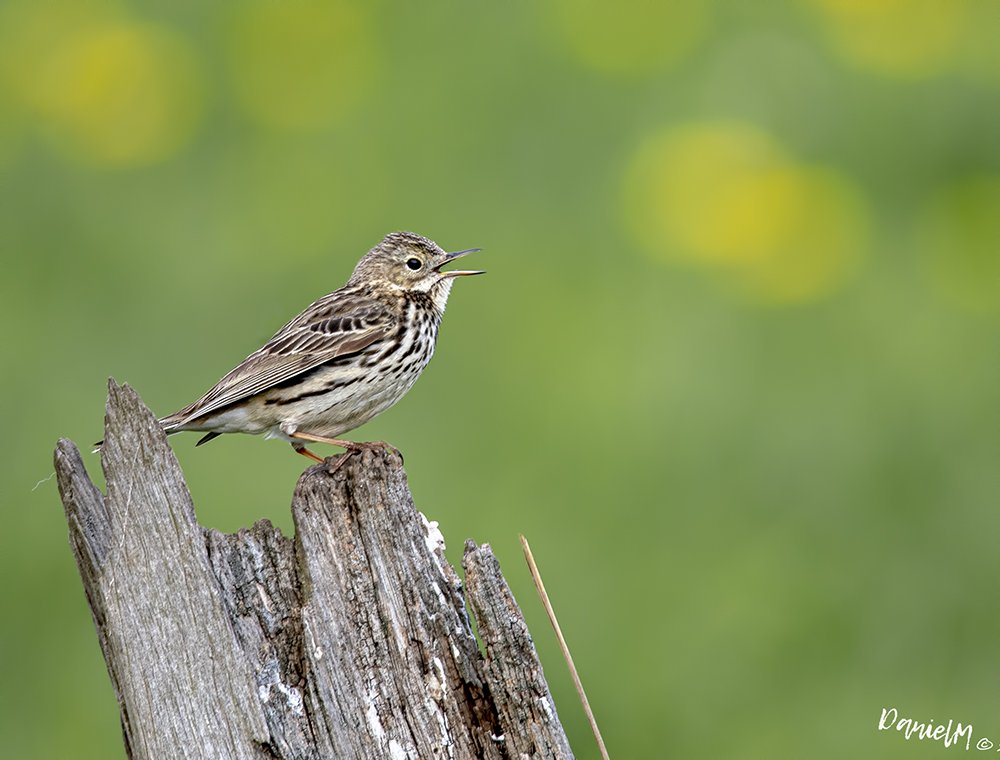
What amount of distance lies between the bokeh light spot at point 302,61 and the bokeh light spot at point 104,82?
624 mm

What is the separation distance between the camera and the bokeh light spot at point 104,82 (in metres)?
12.1

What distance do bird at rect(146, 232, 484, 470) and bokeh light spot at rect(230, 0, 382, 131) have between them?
597cm

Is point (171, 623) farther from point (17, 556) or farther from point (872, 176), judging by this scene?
point (872, 176)

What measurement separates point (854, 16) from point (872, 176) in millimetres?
2307

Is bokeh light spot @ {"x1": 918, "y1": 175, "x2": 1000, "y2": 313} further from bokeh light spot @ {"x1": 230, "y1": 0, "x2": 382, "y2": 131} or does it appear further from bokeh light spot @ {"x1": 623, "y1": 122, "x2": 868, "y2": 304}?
bokeh light spot @ {"x1": 230, "y1": 0, "x2": 382, "y2": 131}

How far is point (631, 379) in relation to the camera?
10.1 meters

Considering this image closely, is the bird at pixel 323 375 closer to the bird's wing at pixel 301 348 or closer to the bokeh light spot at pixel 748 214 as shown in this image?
the bird's wing at pixel 301 348

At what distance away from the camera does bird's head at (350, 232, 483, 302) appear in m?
7.31

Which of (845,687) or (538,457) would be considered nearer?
(845,687)

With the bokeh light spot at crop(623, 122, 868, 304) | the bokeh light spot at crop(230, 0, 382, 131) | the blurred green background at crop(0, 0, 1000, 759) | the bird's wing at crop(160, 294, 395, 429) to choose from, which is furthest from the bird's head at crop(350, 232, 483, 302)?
the bokeh light spot at crop(230, 0, 382, 131)

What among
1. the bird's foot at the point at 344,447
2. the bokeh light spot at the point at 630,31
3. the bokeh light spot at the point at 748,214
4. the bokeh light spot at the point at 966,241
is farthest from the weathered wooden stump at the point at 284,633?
the bokeh light spot at the point at 630,31

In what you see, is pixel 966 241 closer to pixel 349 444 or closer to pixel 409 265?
pixel 409 265

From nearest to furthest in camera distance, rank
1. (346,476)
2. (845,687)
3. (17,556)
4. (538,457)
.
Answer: (346,476) → (845,687) → (17,556) → (538,457)

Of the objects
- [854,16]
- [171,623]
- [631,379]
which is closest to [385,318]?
[171,623]
